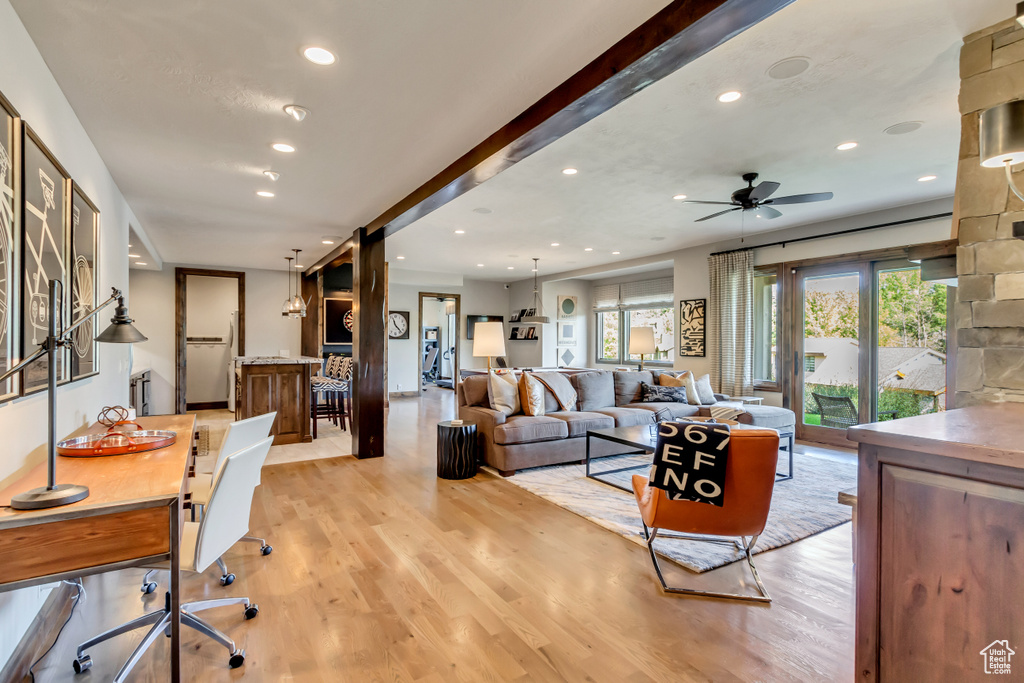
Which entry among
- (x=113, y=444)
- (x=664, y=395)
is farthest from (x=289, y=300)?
(x=113, y=444)

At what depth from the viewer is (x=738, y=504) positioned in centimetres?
246

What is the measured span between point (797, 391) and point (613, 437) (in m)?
3.41

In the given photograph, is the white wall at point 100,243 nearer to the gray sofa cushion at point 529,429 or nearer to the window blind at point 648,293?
the gray sofa cushion at point 529,429

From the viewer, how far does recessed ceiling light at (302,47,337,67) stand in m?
2.17

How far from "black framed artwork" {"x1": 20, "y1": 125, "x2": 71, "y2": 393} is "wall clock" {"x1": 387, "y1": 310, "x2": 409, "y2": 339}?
7.86 metres

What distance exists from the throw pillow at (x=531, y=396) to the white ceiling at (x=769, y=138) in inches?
74.7

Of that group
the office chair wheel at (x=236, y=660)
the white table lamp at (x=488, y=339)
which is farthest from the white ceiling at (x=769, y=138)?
the office chair wheel at (x=236, y=660)

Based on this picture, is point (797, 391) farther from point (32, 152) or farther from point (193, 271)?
point (193, 271)

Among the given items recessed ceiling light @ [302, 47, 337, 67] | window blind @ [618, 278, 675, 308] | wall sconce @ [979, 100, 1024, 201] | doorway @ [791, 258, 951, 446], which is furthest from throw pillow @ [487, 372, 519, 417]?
window blind @ [618, 278, 675, 308]

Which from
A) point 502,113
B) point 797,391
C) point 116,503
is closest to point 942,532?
point 116,503

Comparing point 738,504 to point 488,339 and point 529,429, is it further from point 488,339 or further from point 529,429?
point 488,339

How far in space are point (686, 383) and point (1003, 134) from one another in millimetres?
4990

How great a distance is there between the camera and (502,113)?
2.76m

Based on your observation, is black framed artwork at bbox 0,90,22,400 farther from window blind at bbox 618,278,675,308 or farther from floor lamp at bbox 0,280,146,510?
window blind at bbox 618,278,675,308
